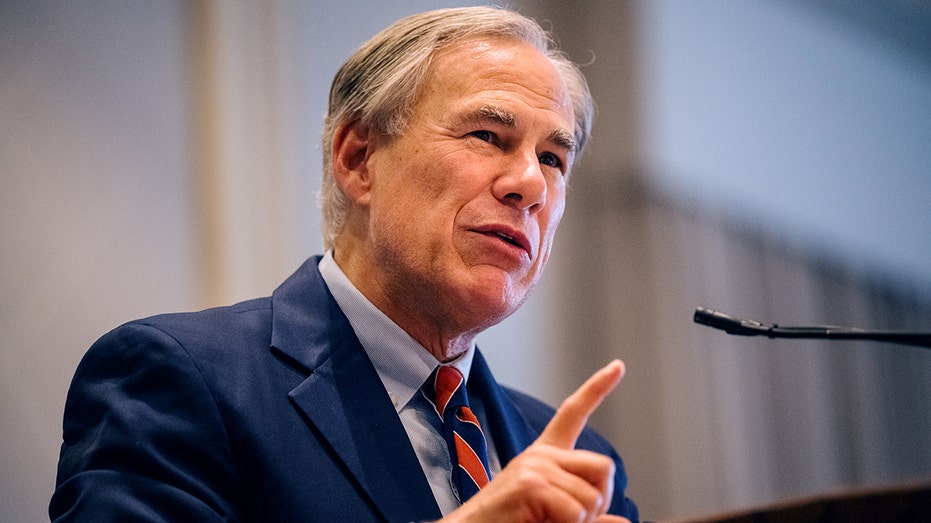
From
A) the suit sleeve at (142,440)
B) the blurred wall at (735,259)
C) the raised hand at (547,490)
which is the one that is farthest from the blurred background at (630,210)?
the raised hand at (547,490)

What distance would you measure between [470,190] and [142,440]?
2.32 feet

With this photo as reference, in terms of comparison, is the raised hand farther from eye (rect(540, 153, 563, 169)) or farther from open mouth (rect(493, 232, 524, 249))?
eye (rect(540, 153, 563, 169))

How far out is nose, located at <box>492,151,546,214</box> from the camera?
1.66m

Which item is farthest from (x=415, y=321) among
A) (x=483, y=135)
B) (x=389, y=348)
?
(x=483, y=135)

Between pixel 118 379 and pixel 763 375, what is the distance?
3369 mm

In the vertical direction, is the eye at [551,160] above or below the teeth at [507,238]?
above

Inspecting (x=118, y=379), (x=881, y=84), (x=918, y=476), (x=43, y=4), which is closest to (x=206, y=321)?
(x=118, y=379)

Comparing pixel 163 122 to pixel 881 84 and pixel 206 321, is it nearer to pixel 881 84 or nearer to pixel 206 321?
pixel 206 321

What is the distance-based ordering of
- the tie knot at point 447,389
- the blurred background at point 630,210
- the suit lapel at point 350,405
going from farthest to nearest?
the blurred background at point 630,210 → the tie knot at point 447,389 → the suit lapel at point 350,405

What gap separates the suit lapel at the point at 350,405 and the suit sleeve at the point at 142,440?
17cm

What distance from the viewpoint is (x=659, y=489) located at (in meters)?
4.03

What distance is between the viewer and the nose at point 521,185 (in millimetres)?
1664

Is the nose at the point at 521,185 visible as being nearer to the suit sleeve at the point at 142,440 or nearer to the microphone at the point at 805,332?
the microphone at the point at 805,332

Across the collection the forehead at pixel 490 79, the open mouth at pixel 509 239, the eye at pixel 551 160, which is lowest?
the open mouth at pixel 509 239
